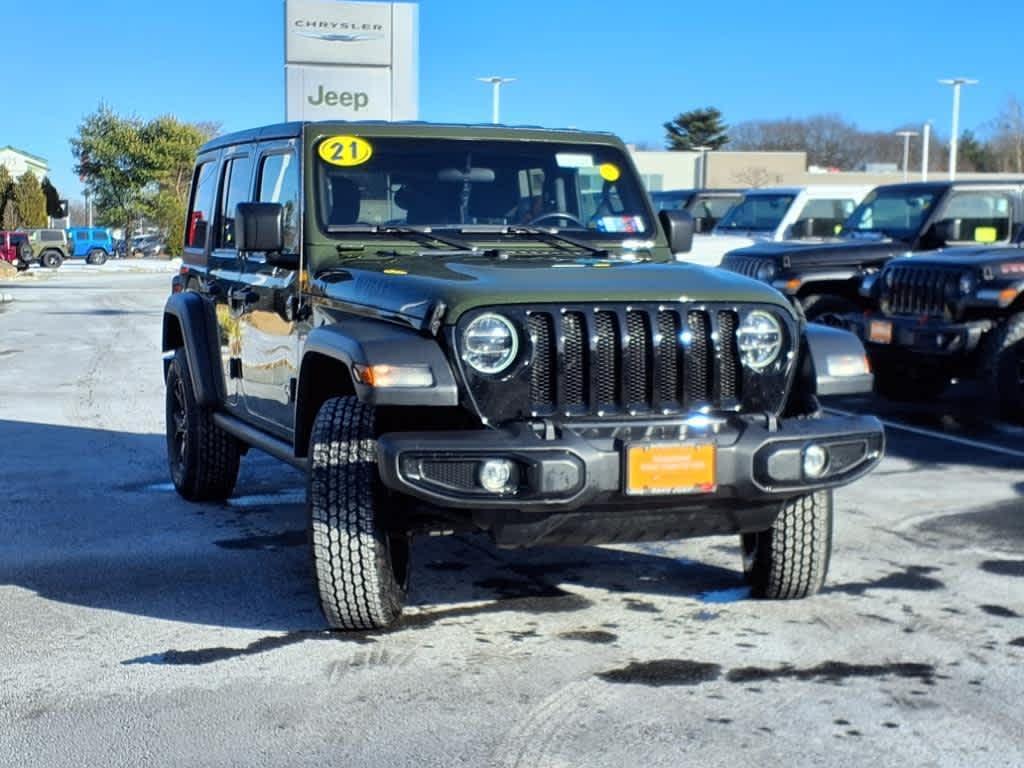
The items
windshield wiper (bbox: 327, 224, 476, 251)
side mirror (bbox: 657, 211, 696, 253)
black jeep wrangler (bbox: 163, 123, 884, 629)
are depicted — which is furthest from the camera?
side mirror (bbox: 657, 211, 696, 253)

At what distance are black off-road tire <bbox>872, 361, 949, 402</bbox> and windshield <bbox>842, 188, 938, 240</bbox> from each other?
1.89 meters

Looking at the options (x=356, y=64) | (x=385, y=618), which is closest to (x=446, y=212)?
(x=385, y=618)

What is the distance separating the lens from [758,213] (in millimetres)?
18719

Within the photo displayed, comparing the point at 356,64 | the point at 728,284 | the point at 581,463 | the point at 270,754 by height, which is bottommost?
the point at 270,754

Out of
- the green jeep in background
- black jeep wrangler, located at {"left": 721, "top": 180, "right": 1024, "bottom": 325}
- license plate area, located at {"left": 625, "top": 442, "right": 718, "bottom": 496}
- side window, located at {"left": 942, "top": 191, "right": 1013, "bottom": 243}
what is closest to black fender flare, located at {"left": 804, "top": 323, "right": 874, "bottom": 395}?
license plate area, located at {"left": 625, "top": 442, "right": 718, "bottom": 496}

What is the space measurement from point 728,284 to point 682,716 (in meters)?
1.60

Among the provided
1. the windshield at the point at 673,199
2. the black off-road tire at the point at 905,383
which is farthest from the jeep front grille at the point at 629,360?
the windshield at the point at 673,199

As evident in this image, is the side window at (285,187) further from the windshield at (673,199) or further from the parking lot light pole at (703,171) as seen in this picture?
the parking lot light pole at (703,171)

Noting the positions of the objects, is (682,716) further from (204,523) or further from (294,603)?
(204,523)

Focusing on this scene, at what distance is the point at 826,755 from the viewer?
391 cm

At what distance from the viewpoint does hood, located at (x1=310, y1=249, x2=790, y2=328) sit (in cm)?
475

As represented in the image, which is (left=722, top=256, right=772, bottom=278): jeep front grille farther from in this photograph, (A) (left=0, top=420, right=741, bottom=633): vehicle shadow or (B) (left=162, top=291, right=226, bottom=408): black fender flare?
(B) (left=162, top=291, right=226, bottom=408): black fender flare

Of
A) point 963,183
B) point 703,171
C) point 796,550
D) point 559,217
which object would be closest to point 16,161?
point 703,171

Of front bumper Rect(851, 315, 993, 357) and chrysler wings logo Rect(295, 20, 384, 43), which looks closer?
front bumper Rect(851, 315, 993, 357)
